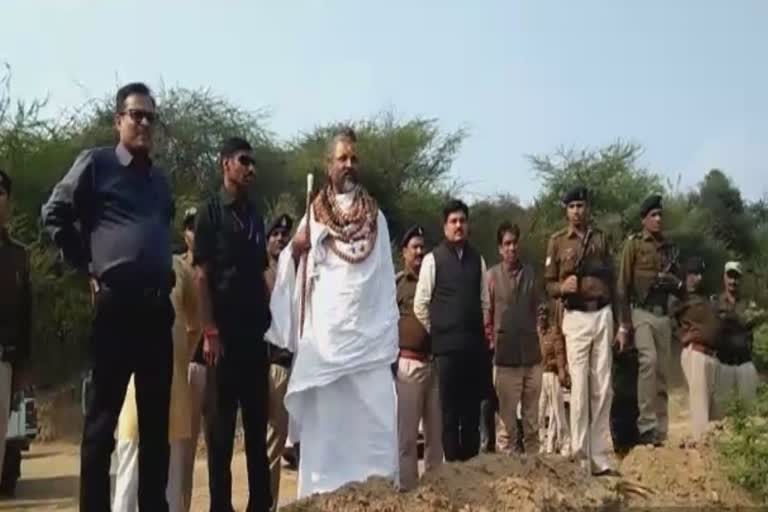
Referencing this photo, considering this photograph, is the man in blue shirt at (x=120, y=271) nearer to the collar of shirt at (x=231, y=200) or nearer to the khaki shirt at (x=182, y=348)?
the khaki shirt at (x=182, y=348)

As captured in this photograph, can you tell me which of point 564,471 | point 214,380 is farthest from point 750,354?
point 214,380

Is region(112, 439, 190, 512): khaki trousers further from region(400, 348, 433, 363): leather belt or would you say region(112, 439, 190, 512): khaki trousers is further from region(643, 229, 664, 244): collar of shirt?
region(643, 229, 664, 244): collar of shirt

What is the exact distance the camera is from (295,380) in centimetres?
696

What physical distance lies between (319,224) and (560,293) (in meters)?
2.93

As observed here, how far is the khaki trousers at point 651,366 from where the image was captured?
1073 centimetres

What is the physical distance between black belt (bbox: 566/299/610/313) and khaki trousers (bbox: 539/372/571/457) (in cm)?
202

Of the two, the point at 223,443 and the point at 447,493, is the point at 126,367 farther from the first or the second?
the point at 447,493

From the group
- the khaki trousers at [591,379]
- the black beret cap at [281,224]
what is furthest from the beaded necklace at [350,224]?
the khaki trousers at [591,379]

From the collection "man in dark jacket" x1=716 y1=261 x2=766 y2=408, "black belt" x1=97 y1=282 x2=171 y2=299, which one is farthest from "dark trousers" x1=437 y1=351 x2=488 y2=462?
"black belt" x1=97 y1=282 x2=171 y2=299

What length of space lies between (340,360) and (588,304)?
117 inches

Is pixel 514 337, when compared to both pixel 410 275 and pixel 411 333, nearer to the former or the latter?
pixel 410 275

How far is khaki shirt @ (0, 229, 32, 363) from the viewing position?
6988 mm

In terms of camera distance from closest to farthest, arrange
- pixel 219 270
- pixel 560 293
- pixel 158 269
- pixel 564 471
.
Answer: pixel 158 269 < pixel 219 270 < pixel 564 471 < pixel 560 293

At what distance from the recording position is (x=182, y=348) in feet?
22.8
